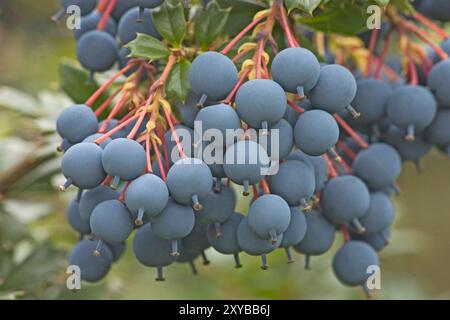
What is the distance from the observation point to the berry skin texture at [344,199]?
128cm

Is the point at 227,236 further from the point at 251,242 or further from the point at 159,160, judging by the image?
the point at 159,160

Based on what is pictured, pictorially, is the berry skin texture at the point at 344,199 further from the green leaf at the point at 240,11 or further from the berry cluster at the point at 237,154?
the green leaf at the point at 240,11

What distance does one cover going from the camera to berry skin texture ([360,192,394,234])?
1.37 m

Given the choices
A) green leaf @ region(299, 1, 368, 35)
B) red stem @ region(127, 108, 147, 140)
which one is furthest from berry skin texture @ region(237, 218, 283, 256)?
green leaf @ region(299, 1, 368, 35)

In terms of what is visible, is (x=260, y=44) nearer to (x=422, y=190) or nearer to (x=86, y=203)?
(x=86, y=203)

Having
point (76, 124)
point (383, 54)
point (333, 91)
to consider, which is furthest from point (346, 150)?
point (76, 124)

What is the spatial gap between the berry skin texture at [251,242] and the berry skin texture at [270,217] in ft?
0.09

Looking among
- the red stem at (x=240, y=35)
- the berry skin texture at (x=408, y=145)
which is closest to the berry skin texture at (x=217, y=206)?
the red stem at (x=240, y=35)

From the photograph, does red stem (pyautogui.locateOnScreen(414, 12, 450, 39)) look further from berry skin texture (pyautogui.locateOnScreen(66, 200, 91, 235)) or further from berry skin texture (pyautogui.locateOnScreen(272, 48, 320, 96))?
berry skin texture (pyautogui.locateOnScreen(66, 200, 91, 235))

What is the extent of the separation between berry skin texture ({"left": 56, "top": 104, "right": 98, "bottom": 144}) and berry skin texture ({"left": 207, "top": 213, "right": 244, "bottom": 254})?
0.25 metres

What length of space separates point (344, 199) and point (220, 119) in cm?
32

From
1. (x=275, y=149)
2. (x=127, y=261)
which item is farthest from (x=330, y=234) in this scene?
(x=127, y=261)

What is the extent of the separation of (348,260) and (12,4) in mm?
1416

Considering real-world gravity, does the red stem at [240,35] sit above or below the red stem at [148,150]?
above
